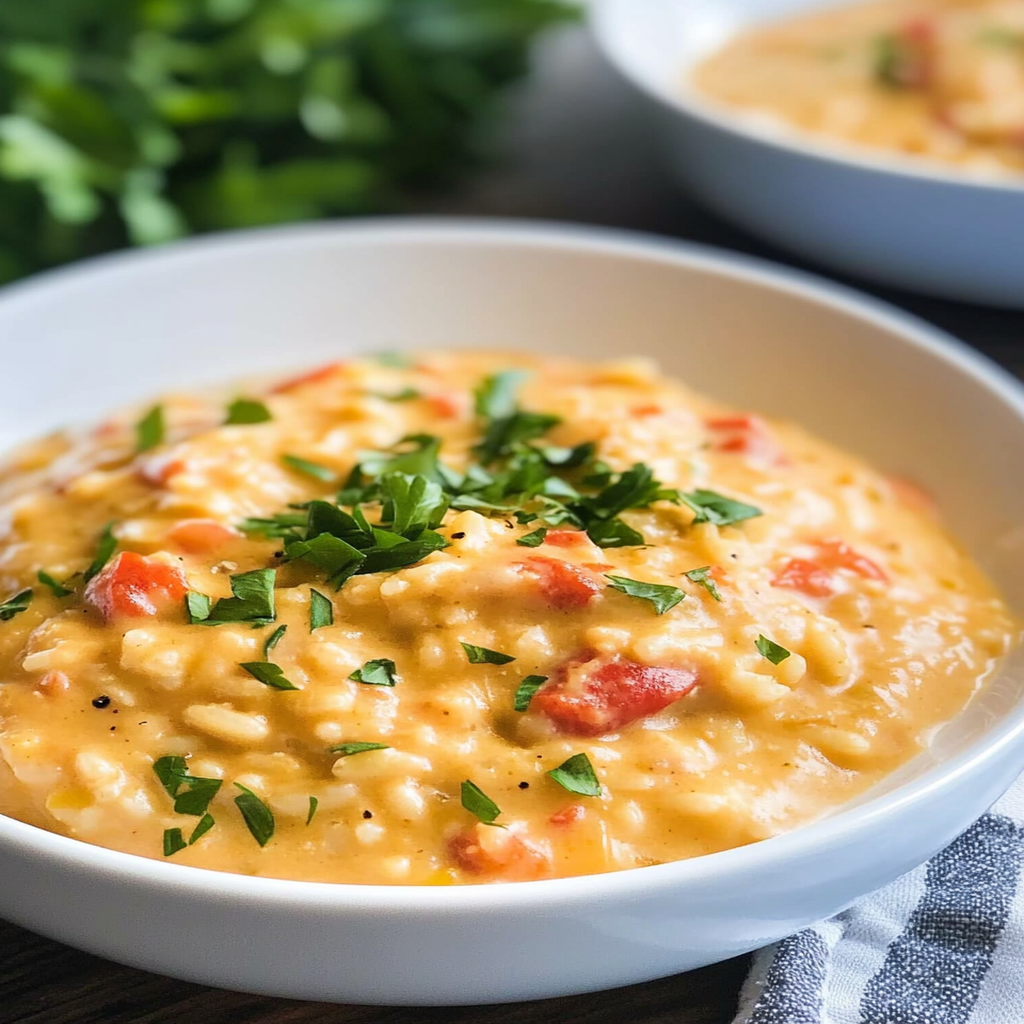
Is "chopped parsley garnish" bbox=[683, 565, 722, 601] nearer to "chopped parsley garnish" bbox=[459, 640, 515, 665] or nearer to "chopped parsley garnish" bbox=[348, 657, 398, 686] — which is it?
"chopped parsley garnish" bbox=[459, 640, 515, 665]

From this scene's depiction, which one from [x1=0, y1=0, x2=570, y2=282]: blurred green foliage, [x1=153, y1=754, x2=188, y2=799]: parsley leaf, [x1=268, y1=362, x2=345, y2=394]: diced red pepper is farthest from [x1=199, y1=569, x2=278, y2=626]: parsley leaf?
[x1=0, y1=0, x2=570, y2=282]: blurred green foliage

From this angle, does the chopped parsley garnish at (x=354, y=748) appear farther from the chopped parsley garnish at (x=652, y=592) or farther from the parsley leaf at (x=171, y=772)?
the chopped parsley garnish at (x=652, y=592)

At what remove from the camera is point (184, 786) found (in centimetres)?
219

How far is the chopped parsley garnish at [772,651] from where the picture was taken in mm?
2389

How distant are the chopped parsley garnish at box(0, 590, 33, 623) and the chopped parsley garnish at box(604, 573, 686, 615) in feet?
3.50

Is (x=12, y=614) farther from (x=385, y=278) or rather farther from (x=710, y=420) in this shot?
(x=385, y=278)

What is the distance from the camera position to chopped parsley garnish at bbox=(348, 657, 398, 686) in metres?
2.31

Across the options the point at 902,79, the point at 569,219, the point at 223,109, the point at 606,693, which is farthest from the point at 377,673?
the point at 902,79

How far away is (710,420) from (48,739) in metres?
1.61

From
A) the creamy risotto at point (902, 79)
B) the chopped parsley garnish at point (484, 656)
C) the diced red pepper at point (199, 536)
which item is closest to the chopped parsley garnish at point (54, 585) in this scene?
the diced red pepper at point (199, 536)

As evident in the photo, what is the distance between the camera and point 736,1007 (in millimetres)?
2246

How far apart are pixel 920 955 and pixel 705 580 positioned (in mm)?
725

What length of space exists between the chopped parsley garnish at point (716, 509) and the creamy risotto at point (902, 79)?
2.29m

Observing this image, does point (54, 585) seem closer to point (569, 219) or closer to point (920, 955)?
point (920, 955)
